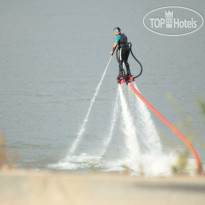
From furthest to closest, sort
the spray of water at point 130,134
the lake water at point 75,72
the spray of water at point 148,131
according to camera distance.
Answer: the lake water at point 75,72
the spray of water at point 130,134
the spray of water at point 148,131

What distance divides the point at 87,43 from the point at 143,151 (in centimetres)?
3336

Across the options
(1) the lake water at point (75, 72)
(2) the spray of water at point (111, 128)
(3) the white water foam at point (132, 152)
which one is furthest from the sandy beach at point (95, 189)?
(2) the spray of water at point (111, 128)

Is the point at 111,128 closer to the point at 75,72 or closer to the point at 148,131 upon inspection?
the point at 148,131

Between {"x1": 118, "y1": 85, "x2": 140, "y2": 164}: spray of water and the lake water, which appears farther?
the lake water

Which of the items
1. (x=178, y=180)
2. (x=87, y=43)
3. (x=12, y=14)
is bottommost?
(x=178, y=180)

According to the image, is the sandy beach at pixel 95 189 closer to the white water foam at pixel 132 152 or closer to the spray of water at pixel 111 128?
the white water foam at pixel 132 152

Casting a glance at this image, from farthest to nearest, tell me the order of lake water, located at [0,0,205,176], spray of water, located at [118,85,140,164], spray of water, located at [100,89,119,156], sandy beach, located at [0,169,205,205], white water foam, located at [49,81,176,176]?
1. lake water, located at [0,0,205,176]
2. spray of water, located at [100,89,119,156]
3. spray of water, located at [118,85,140,164]
4. white water foam, located at [49,81,176,176]
5. sandy beach, located at [0,169,205,205]

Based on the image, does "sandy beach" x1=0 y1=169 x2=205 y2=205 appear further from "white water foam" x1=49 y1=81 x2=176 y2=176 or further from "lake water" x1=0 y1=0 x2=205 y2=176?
"lake water" x1=0 y1=0 x2=205 y2=176

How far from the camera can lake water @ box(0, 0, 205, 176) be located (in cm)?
3048

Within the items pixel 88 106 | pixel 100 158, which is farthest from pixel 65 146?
pixel 88 106

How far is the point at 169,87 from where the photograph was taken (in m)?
40.8

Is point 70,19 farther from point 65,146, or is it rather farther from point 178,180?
point 178,180

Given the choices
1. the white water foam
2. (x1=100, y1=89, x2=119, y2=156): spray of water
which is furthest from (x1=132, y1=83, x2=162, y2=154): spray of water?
(x1=100, y1=89, x2=119, y2=156): spray of water

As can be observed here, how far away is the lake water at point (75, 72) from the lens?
30.5 meters
